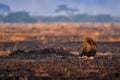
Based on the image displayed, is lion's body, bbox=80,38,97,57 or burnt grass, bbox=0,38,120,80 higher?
lion's body, bbox=80,38,97,57

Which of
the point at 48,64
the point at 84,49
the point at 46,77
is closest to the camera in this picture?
the point at 46,77

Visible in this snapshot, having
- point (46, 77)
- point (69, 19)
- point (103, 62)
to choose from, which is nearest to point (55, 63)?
point (103, 62)

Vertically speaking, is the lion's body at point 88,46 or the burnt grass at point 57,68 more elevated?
the lion's body at point 88,46

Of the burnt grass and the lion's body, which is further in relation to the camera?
the lion's body

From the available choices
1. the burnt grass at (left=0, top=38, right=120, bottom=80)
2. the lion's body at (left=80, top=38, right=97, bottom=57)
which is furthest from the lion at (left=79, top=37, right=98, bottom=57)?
the burnt grass at (left=0, top=38, right=120, bottom=80)

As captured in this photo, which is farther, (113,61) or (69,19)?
(69,19)

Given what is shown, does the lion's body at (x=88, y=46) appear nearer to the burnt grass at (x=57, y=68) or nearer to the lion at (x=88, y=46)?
the lion at (x=88, y=46)

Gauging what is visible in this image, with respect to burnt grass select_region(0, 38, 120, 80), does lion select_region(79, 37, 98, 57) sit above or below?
above

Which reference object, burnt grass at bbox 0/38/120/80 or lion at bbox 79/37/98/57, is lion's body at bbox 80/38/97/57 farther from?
burnt grass at bbox 0/38/120/80

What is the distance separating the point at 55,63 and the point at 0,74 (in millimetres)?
3642

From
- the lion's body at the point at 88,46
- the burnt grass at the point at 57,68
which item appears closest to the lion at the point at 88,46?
the lion's body at the point at 88,46

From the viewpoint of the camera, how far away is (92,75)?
19.1m

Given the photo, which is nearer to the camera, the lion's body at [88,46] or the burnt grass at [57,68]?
the burnt grass at [57,68]

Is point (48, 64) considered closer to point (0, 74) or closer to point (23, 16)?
point (0, 74)
